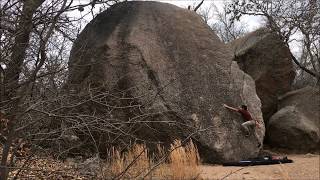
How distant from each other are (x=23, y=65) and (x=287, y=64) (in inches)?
534

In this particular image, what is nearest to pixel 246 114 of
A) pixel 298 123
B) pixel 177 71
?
pixel 177 71

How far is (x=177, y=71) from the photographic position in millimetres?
10836

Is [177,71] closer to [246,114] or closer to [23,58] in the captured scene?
[246,114]

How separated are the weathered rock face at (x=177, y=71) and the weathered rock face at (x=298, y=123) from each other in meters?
2.58

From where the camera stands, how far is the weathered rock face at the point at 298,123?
1379 centimetres

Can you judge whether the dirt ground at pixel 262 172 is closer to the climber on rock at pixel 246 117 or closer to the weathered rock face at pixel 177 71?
the weathered rock face at pixel 177 71

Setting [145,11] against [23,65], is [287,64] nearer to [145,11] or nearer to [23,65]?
[145,11]

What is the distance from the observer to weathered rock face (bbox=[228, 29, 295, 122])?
51.3ft

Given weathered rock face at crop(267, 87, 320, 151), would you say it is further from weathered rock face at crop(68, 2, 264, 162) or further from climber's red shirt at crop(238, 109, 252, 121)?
climber's red shirt at crop(238, 109, 252, 121)

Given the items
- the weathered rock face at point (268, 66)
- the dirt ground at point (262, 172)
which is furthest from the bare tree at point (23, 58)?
the weathered rock face at point (268, 66)

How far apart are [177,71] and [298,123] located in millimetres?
4773

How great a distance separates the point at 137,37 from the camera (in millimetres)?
10930

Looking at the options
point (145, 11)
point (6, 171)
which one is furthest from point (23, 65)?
point (145, 11)

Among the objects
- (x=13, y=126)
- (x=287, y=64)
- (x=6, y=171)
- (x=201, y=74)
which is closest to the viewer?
(x=13, y=126)
